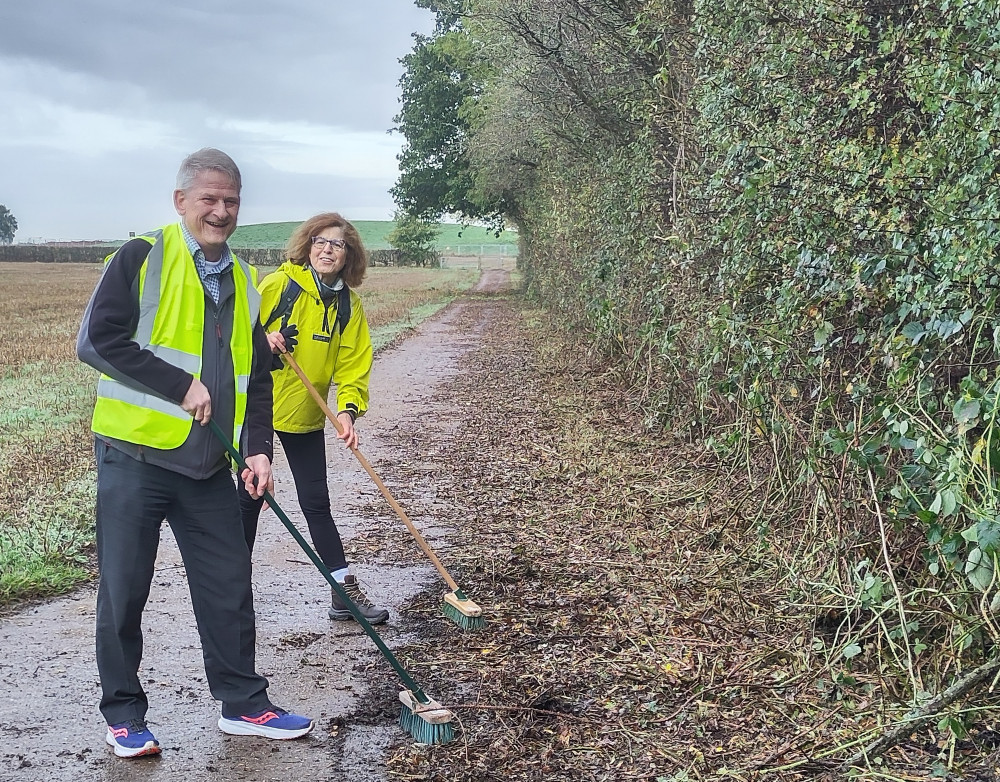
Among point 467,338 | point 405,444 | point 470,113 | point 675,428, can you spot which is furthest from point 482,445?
point 470,113

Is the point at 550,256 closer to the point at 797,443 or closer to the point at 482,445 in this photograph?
the point at 482,445

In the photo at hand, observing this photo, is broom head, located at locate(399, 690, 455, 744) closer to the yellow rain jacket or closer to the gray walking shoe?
the gray walking shoe

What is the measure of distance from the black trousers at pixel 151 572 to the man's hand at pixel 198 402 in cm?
28

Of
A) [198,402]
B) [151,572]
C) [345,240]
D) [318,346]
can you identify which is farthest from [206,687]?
[345,240]

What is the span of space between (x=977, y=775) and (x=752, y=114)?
3.74m

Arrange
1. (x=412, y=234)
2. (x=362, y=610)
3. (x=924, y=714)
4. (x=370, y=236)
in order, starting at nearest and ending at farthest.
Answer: (x=924, y=714)
(x=362, y=610)
(x=412, y=234)
(x=370, y=236)

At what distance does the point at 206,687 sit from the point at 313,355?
6.04 ft

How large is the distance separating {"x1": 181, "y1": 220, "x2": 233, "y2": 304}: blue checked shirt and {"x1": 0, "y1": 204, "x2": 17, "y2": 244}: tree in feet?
513

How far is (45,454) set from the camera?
32.1 feet

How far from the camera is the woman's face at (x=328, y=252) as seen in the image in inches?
218

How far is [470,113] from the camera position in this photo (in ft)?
120

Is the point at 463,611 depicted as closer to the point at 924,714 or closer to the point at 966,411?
the point at 924,714

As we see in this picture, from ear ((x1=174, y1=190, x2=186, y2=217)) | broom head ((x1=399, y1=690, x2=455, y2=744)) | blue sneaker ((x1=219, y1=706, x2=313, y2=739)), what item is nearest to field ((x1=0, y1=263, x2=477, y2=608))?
blue sneaker ((x1=219, y1=706, x2=313, y2=739))

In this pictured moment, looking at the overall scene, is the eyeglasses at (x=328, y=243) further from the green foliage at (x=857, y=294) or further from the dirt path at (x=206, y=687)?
the green foliage at (x=857, y=294)
